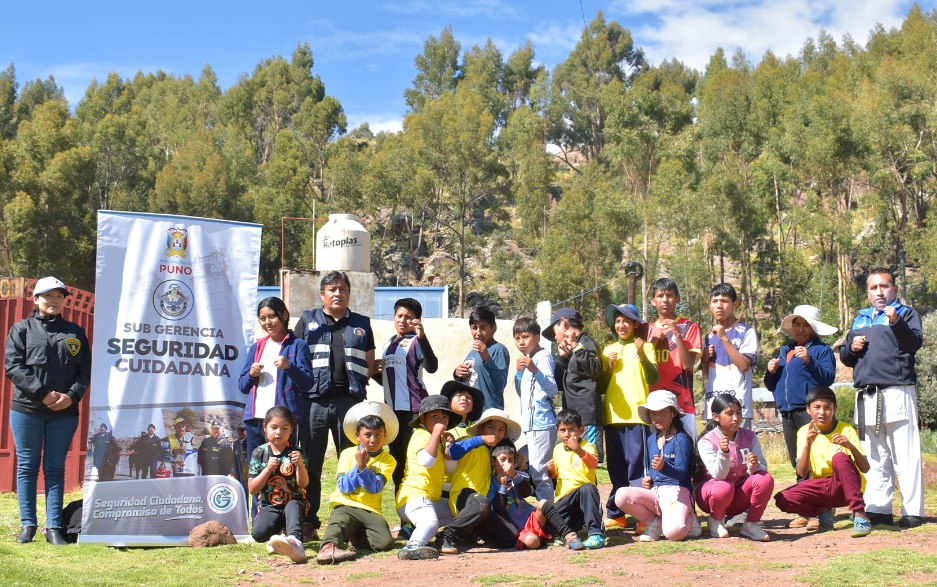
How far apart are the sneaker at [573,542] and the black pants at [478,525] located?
Result: 343mm

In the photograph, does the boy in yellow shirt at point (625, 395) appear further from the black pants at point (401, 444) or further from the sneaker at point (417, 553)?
the sneaker at point (417, 553)

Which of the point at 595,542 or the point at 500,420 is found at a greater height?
the point at 500,420

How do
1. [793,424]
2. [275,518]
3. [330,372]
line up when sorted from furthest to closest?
1. [793,424]
2. [330,372]
3. [275,518]

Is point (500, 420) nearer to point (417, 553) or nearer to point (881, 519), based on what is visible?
point (417, 553)

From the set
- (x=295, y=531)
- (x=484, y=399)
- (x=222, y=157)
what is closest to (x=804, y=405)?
(x=484, y=399)

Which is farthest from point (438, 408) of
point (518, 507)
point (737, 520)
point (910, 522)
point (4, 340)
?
point (4, 340)

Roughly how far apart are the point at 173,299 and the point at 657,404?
3.31m

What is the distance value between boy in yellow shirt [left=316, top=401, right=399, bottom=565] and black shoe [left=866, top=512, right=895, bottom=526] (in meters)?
3.16

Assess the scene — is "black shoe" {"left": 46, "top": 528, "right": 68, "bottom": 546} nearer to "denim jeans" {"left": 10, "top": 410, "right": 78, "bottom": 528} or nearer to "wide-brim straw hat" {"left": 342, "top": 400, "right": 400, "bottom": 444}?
"denim jeans" {"left": 10, "top": 410, "right": 78, "bottom": 528}

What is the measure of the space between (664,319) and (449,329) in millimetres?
6466

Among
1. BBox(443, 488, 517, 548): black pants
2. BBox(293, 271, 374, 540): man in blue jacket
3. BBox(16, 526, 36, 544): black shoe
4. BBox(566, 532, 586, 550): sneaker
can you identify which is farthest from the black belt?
BBox(16, 526, 36, 544): black shoe

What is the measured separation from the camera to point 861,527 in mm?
5824

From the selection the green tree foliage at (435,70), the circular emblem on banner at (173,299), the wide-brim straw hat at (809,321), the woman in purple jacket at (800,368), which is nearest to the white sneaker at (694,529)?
the woman in purple jacket at (800,368)

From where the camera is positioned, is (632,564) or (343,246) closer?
(632,564)
